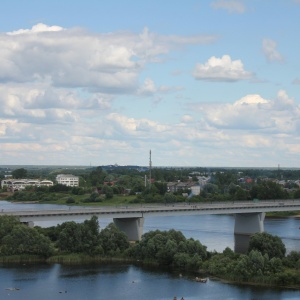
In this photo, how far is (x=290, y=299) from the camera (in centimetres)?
5469

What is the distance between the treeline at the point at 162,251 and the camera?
203 feet

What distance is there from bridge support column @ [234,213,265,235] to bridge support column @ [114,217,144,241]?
Answer: 62.3ft

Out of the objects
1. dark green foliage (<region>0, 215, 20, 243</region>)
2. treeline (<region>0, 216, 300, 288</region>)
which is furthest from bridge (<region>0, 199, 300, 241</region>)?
treeline (<region>0, 216, 300, 288</region>)

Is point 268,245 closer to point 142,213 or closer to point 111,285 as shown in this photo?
point 111,285

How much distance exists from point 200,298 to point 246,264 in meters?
8.14

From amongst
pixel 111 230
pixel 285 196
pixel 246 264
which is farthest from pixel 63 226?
pixel 285 196

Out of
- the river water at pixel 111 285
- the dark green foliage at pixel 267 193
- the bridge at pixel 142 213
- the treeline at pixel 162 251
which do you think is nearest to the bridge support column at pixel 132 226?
the bridge at pixel 142 213

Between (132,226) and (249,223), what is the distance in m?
21.3

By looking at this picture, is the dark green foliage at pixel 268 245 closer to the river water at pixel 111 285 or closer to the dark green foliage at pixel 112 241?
the river water at pixel 111 285

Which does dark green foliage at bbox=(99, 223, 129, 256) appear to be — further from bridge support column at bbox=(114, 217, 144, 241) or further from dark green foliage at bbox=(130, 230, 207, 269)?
bridge support column at bbox=(114, 217, 144, 241)

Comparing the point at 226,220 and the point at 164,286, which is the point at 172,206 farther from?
the point at 164,286

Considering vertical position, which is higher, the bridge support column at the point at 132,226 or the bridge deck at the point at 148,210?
the bridge deck at the point at 148,210

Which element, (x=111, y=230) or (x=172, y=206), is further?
(x=172, y=206)

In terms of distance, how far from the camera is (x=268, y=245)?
6725 cm
